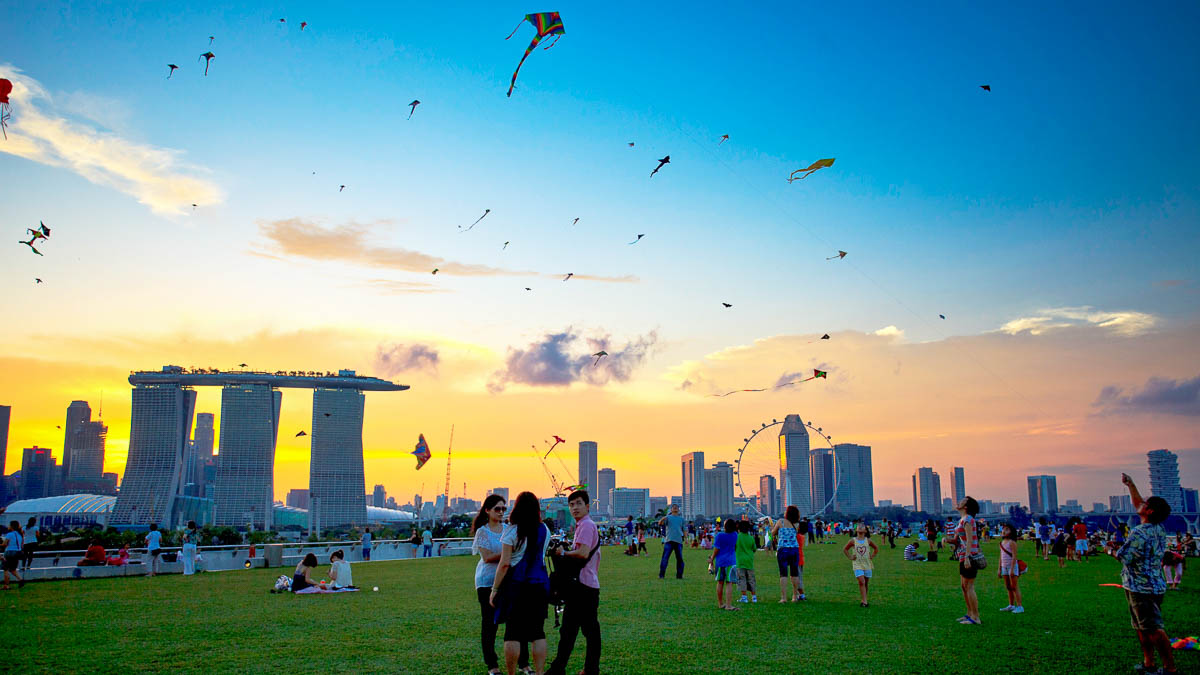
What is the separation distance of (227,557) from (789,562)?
2063 cm

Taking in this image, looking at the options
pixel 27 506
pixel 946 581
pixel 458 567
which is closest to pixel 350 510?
pixel 27 506

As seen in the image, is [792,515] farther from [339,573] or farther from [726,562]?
[339,573]

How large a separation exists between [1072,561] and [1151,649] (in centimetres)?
2234

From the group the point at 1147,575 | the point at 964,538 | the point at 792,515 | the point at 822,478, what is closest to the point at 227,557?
the point at 792,515

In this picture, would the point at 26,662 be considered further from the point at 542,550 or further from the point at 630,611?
the point at 630,611

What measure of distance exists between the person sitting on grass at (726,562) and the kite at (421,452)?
146 ft

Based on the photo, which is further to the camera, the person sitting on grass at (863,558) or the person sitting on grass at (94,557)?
the person sitting on grass at (94,557)

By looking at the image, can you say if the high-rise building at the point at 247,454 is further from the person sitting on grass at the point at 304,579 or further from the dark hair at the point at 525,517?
the dark hair at the point at 525,517

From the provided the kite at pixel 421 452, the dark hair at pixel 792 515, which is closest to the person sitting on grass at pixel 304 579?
the dark hair at pixel 792 515

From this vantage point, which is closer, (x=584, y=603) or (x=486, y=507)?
(x=584, y=603)

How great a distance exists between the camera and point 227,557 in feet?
87.0

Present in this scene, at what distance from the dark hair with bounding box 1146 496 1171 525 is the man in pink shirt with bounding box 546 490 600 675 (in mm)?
6271

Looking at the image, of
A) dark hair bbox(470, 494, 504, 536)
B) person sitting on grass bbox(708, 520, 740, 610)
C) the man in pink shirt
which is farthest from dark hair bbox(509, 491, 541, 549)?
person sitting on grass bbox(708, 520, 740, 610)

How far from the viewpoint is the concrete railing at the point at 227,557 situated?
69.9 ft
